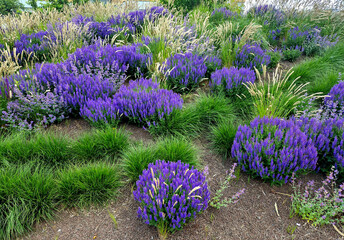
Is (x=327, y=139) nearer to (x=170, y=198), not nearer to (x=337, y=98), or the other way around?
(x=337, y=98)

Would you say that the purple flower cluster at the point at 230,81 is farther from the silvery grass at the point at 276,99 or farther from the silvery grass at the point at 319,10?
the silvery grass at the point at 319,10

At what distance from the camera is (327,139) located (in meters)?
3.34

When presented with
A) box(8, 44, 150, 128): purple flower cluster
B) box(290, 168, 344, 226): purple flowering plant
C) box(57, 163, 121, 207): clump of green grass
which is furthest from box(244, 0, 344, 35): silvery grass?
box(57, 163, 121, 207): clump of green grass

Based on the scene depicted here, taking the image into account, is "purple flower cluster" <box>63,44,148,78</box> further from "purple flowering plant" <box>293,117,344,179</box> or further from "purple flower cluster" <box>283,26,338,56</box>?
"purple flower cluster" <box>283,26,338,56</box>

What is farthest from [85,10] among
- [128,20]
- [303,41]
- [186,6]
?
[303,41]

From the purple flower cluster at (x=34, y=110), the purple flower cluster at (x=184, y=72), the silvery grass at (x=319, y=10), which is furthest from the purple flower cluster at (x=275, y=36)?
the purple flower cluster at (x=34, y=110)

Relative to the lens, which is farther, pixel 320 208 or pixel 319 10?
pixel 319 10

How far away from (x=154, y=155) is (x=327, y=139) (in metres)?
2.12

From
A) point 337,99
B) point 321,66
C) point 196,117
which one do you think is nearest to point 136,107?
point 196,117

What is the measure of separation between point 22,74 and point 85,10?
5363mm

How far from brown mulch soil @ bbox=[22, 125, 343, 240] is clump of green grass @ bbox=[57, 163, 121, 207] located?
0.10 meters

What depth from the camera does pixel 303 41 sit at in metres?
6.91

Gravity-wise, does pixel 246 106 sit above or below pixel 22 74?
below

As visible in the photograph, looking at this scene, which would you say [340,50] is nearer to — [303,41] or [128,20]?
[303,41]
